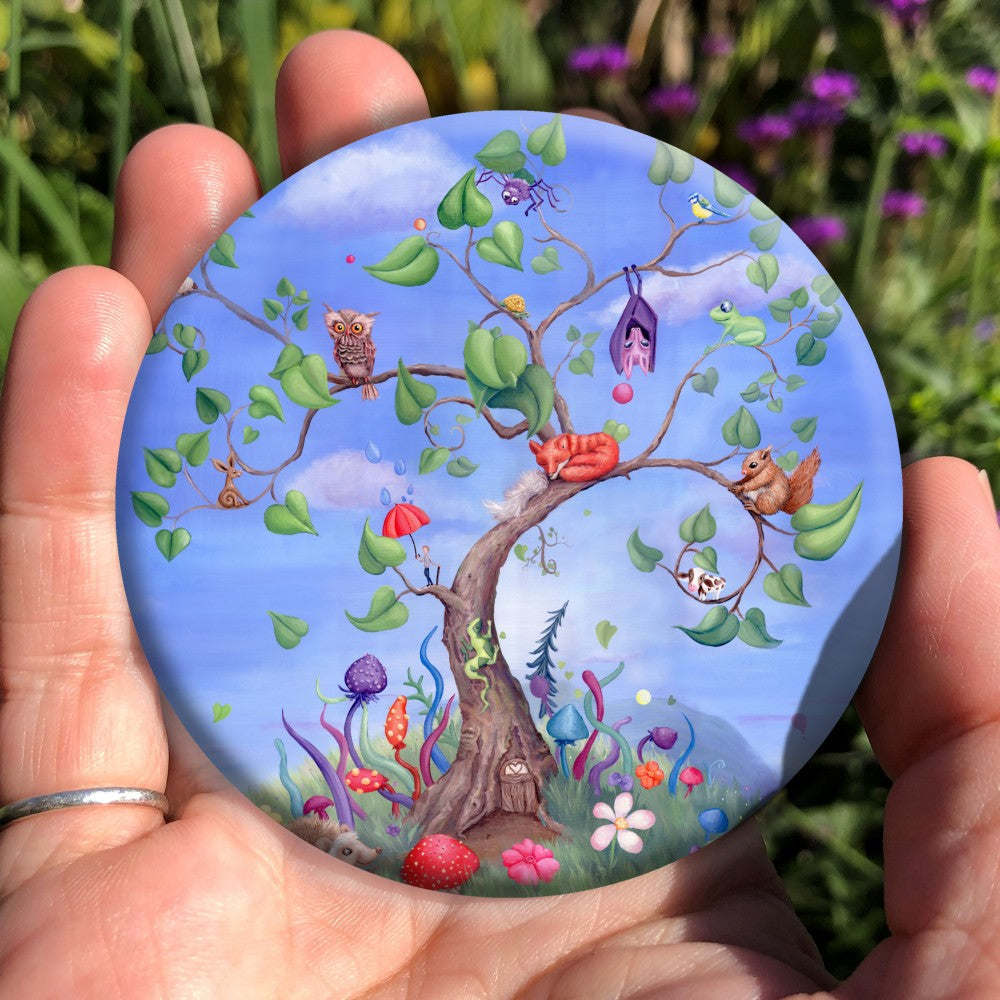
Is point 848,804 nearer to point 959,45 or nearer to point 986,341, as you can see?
point 986,341

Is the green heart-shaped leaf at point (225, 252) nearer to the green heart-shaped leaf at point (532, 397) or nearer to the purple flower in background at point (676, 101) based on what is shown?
the green heart-shaped leaf at point (532, 397)

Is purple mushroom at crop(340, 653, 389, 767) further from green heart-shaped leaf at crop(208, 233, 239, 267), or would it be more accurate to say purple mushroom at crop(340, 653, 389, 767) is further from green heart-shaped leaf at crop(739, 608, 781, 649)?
green heart-shaped leaf at crop(208, 233, 239, 267)

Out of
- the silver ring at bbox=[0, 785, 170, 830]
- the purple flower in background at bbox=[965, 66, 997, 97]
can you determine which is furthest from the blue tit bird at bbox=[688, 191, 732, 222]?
the silver ring at bbox=[0, 785, 170, 830]

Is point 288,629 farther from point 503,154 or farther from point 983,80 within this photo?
point 983,80

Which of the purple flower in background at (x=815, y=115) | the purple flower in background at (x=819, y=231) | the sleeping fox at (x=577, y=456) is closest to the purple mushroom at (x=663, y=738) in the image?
the sleeping fox at (x=577, y=456)

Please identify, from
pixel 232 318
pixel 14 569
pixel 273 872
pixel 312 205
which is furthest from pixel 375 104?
pixel 273 872

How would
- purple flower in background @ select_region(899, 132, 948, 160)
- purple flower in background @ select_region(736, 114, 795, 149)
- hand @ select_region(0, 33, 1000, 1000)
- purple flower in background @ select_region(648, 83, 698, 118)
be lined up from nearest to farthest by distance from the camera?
hand @ select_region(0, 33, 1000, 1000) < purple flower in background @ select_region(899, 132, 948, 160) < purple flower in background @ select_region(736, 114, 795, 149) < purple flower in background @ select_region(648, 83, 698, 118)

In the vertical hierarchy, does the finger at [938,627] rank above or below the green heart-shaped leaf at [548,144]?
below
